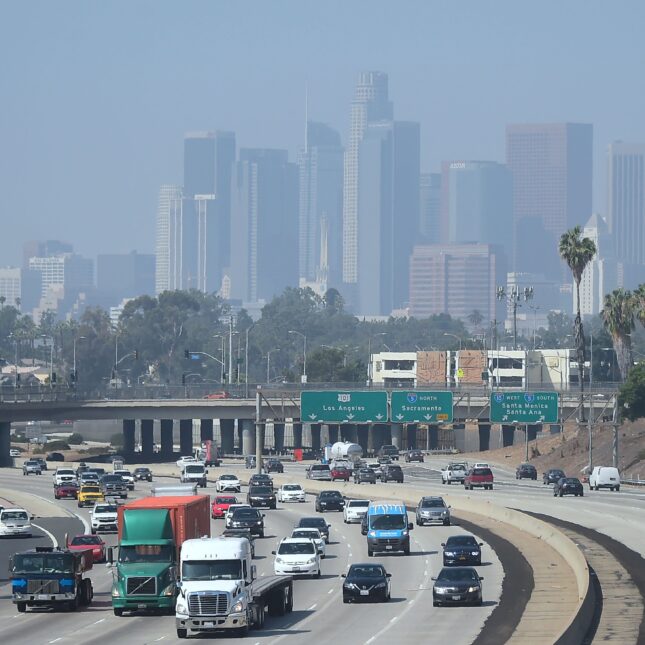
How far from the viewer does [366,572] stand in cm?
5603

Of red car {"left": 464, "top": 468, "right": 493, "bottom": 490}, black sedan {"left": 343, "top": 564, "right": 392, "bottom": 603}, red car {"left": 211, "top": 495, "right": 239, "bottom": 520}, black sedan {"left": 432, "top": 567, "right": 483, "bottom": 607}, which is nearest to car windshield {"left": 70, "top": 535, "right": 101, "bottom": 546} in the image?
black sedan {"left": 343, "top": 564, "right": 392, "bottom": 603}

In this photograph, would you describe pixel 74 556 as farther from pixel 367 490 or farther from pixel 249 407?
pixel 249 407

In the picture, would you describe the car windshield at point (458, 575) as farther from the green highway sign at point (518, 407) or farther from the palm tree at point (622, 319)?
the palm tree at point (622, 319)

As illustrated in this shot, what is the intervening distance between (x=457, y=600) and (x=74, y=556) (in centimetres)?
1211

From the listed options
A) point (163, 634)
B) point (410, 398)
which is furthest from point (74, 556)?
point (410, 398)

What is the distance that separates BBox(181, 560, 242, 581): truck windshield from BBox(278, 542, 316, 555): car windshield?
1632 cm

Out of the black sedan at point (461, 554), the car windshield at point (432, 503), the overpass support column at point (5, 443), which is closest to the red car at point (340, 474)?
the car windshield at point (432, 503)

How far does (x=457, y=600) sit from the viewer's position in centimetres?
5344

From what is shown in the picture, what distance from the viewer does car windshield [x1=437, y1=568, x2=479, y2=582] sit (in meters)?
54.2

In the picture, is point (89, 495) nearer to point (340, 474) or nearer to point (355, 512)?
point (355, 512)

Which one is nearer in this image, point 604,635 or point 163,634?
point 604,635

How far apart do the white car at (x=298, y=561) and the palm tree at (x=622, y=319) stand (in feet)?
373

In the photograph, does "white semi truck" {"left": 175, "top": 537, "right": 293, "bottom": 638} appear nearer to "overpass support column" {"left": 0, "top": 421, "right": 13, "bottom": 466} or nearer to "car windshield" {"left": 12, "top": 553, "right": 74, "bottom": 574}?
"car windshield" {"left": 12, "top": 553, "right": 74, "bottom": 574}

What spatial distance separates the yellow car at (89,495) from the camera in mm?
110250
